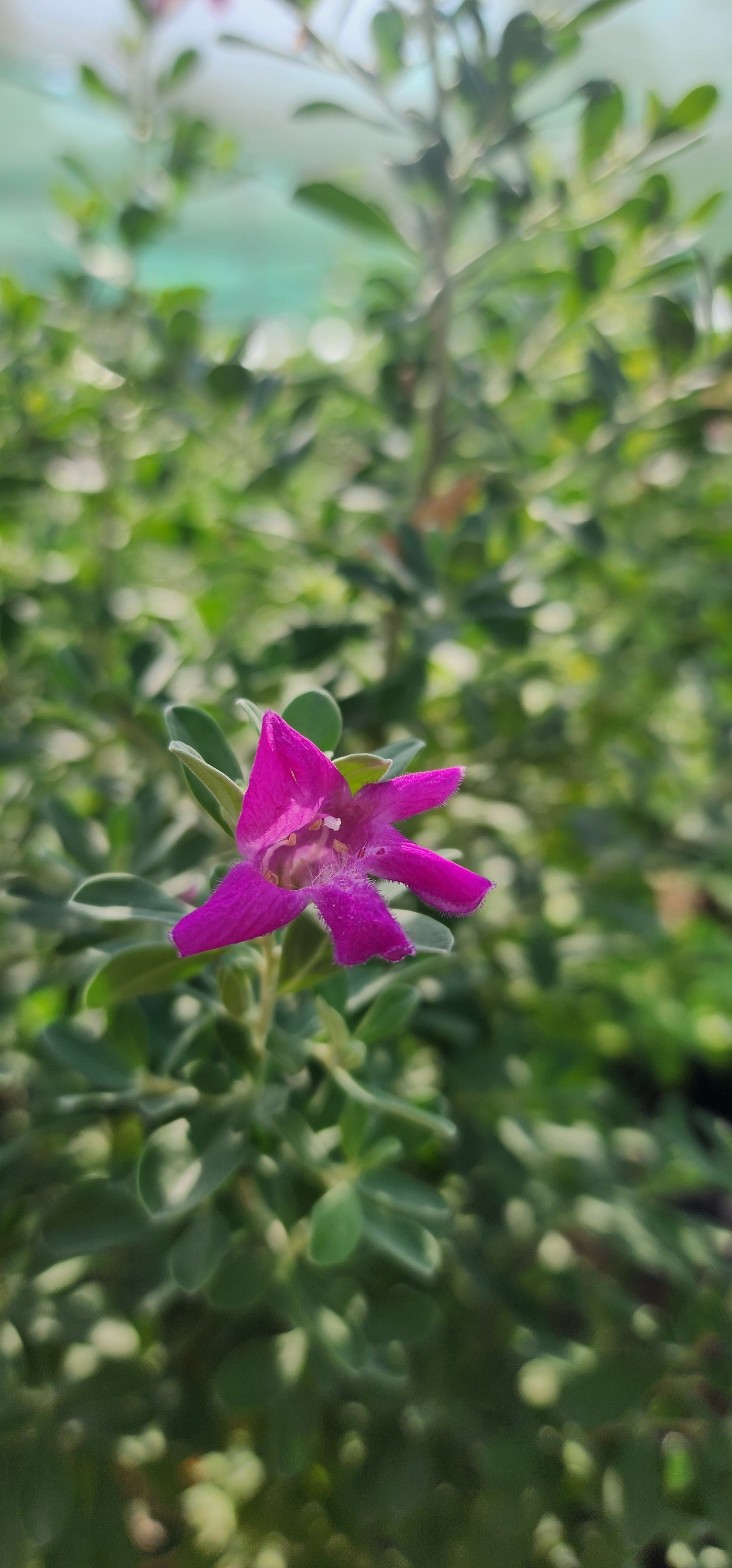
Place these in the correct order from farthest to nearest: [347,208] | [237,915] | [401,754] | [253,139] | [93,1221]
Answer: [253,139]
[347,208]
[93,1221]
[401,754]
[237,915]

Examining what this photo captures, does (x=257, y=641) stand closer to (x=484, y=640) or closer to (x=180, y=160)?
(x=484, y=640)

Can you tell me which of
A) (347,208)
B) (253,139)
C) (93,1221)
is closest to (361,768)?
(93,1221)

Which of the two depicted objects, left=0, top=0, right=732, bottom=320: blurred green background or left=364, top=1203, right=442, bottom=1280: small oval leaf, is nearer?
left=364, top=1203, right=442, bottom=1280: small oval leaf

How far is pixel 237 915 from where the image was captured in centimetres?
38

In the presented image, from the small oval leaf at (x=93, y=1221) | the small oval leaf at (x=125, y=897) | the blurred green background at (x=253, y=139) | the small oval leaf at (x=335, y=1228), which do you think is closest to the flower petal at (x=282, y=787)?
the small oval leaf at (x=125, y=897)

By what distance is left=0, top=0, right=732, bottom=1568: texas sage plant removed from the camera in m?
0.56

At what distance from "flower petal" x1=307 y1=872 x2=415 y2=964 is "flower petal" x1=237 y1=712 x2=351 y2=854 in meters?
0.03

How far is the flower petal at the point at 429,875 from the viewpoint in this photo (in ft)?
1.31

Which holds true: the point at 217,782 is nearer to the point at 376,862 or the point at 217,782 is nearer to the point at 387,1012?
the point at 376,862

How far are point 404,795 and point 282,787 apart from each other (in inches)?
2.0

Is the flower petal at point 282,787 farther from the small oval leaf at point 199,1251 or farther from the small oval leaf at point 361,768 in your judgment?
the small oval leaf at point 199,1251

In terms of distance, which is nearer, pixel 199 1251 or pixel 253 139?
pixel 199 1251

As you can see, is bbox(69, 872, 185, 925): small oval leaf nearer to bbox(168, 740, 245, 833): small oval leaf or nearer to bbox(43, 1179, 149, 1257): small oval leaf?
bbox(168, 740, 245, 833): small oval leaf

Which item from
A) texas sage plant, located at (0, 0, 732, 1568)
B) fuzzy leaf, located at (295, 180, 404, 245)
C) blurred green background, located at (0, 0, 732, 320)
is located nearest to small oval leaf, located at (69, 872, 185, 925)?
texas sage plant, located at (0, 0, 732, 1568)
